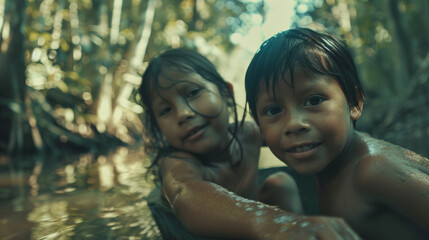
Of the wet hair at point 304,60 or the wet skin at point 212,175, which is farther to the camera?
the wet hair at point 304,60

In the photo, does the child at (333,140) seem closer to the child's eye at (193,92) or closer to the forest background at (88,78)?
the child's eye at (193,92)

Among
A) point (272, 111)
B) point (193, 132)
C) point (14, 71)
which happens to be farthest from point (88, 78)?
point (272, 111)

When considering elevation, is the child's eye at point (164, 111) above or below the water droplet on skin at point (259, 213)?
above

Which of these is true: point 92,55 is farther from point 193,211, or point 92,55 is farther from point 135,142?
point 193,211

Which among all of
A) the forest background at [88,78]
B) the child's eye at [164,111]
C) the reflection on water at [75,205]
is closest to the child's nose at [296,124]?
the reflection on water at [75,205]

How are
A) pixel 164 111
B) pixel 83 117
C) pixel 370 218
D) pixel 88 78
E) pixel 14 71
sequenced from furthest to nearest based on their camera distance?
pixel 88 78 < pixel 83 117 < pixel 14 71 < pixel 164 111 < pixel 370 218

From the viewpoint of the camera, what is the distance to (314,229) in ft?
2.64

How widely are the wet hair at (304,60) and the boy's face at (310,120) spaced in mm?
27

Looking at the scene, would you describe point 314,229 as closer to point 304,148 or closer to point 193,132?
point 304,148

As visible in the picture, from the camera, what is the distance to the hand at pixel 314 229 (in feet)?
2.58

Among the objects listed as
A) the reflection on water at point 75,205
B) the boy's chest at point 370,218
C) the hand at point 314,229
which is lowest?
the reflection on water at point 75,205

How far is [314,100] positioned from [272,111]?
0.14 m

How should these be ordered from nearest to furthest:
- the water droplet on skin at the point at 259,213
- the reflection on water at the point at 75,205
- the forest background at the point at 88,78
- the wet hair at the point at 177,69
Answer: the water droplet on skin at the point at 259,213 → the reflection on water at the point at 75,205 → the wet hair at the point at 177,69 → the forest background at the point at 88,78

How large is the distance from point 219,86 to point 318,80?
2.90 feet
